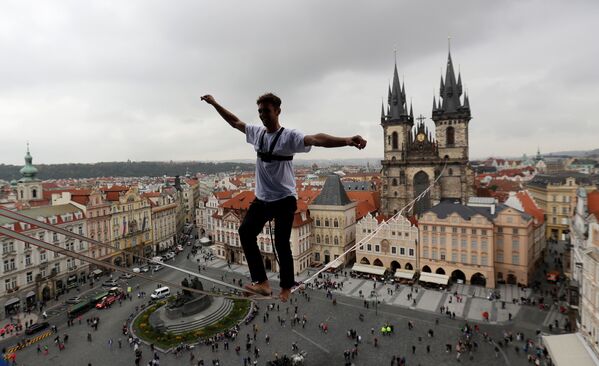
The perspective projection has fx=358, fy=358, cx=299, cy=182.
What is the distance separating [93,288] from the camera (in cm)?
4528

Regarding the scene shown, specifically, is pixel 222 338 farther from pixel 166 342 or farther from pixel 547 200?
pixel 547 200

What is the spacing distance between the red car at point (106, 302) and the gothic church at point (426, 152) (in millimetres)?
42237

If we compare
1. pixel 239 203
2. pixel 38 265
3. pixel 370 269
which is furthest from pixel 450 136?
pixel 38 265

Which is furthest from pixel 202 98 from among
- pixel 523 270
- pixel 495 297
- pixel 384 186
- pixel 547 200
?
pixel 547 200

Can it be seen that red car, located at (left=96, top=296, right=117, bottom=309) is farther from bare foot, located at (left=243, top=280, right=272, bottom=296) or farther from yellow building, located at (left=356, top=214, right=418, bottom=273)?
bare foot, located at (left=243, top=280, right=272, bottom=296)

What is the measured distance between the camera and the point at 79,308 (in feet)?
123

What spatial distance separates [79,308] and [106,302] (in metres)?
2.87

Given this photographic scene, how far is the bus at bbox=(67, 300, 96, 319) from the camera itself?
3656cm

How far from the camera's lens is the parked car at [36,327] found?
108ft

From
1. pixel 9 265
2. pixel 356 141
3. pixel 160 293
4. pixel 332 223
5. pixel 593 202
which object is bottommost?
pixel 160 293

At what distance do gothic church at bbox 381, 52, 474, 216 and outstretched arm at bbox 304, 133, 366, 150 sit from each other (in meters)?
54.9

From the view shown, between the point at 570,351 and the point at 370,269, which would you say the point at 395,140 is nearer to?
the point at 370,269

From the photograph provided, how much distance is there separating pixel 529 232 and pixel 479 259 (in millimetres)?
7026

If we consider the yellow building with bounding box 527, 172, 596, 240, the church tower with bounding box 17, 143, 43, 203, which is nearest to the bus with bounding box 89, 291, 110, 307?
the church tower with bounding box 17, 143, 43, 203
